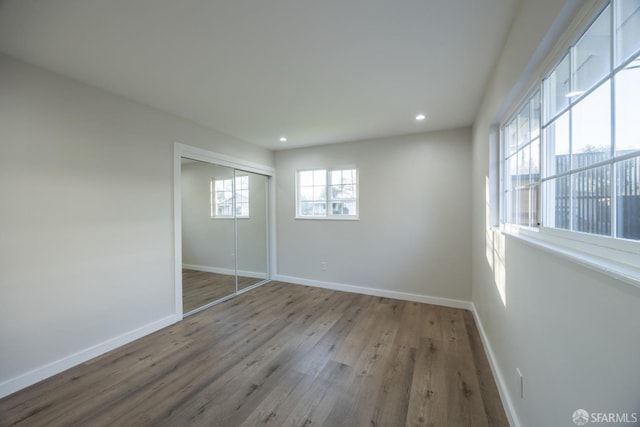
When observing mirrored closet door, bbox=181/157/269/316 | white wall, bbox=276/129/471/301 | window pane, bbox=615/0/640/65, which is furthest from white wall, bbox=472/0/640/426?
mirrored closet door, bbox=181/157/269/316

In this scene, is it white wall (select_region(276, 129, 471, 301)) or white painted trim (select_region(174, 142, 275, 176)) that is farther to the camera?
white wall (select_region(276, 129, 471, 301))

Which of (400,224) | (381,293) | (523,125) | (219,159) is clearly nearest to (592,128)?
(523,125)

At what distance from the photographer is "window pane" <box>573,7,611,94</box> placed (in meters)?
0.86

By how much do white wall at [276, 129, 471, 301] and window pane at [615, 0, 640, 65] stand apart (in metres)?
2.88

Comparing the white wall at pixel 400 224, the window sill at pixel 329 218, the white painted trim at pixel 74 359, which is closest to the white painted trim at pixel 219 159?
the white wall at pixel 400 224

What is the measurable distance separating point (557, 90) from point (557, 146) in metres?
0.28

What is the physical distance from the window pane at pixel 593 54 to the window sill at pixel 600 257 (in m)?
0.62

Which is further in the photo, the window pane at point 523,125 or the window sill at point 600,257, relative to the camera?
the window pane at point 523,125

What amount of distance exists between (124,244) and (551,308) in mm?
3399

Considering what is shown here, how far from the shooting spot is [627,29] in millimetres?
767

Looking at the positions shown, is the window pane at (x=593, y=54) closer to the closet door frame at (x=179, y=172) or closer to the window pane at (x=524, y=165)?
the window pane at (x=524, y=165)

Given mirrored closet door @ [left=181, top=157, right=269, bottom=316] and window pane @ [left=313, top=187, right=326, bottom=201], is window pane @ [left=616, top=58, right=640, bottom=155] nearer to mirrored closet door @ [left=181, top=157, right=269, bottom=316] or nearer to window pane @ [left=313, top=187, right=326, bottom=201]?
mirrored closet door @ [left=181, top=157, right=269, bottom=316]

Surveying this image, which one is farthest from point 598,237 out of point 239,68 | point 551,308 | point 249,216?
point 249,216

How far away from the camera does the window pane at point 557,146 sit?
3.76 ft
